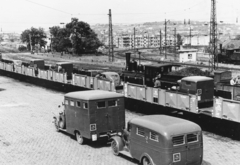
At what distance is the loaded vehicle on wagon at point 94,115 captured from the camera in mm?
13648

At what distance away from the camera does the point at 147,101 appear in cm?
1922

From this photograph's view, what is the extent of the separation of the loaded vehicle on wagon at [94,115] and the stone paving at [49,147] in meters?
0.65

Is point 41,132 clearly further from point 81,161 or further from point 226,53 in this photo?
point 226,53

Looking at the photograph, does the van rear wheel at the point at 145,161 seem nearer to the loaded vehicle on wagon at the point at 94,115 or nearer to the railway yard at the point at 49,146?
the railway yard at the point at 49,146

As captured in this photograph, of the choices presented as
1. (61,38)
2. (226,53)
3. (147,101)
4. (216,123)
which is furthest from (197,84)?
(61,38)

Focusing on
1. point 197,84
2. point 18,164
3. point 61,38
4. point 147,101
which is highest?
point 61,38

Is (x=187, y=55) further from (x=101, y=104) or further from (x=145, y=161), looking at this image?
(x=145, y=161)

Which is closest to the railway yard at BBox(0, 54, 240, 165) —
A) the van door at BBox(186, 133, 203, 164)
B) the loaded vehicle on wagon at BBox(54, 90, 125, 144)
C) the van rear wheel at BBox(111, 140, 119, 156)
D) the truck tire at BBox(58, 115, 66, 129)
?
the van rear wheel at BBox(111, 140, 119, 156)

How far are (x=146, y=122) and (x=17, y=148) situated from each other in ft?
21.4

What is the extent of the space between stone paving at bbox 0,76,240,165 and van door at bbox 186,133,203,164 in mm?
1645

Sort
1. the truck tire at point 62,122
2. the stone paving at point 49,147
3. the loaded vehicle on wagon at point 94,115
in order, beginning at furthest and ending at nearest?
the truck tire at point 62,122 < the loaded vehicle on wagon at point 94,115 < the stone paving at point 49,147

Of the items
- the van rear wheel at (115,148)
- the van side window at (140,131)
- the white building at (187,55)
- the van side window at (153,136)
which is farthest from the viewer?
the white building at (187,55)

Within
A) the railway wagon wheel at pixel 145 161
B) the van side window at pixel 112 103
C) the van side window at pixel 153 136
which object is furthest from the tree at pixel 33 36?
the van side window at pixel 153 136

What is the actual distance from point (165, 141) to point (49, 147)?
6224mm
